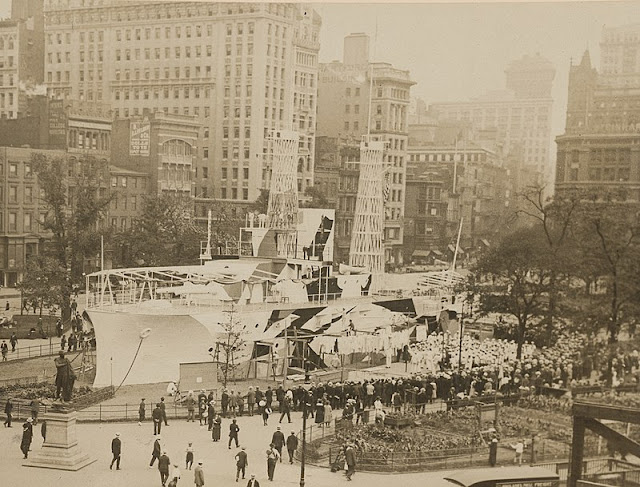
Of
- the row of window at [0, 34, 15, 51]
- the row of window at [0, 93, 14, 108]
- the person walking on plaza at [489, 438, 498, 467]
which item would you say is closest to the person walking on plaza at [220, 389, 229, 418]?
the person walking on plaza at [489, 438, 498, 467]

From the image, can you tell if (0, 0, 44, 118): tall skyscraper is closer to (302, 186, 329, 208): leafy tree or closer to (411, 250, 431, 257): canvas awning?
(302, 186, 329, 208): leafy tree

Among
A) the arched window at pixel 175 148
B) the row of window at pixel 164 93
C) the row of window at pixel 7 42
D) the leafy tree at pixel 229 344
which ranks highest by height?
the row of window at pixel 7 42

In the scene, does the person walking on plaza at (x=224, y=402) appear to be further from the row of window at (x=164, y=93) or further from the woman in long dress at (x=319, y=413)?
the row of window at (x=164, y=93)

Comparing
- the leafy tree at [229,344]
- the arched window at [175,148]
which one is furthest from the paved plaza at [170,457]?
the arched window at [175,148]

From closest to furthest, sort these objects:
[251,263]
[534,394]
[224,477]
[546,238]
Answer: [224,477] → [534,394] → [546,238] → [251,263]

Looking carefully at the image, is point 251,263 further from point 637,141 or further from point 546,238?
point 637,141

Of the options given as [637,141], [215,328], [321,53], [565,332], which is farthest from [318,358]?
[637,141]
